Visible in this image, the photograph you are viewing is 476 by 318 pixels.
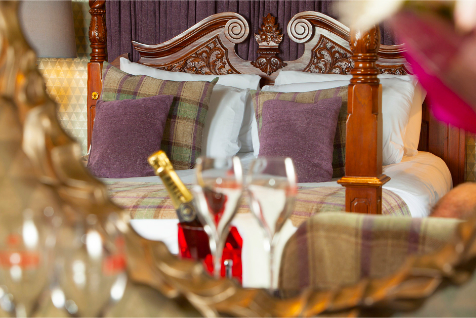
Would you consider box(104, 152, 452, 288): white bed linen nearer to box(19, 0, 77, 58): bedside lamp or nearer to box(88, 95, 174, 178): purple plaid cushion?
box(88, 95, 174, 178): purple plaid cushion

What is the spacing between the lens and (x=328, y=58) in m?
2.91

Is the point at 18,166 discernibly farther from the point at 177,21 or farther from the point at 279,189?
the point at 177,21

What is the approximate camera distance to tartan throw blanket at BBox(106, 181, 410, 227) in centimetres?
157

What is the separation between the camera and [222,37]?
310 cm

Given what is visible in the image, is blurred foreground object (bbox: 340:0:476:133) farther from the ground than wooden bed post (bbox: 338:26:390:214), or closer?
farther from the ground

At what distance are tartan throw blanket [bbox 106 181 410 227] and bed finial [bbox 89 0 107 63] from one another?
5.43ft

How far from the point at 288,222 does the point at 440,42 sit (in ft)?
3.08

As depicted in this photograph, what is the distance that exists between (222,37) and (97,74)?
84cm

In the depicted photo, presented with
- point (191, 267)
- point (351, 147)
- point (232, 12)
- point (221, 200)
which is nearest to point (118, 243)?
point (191, 267)

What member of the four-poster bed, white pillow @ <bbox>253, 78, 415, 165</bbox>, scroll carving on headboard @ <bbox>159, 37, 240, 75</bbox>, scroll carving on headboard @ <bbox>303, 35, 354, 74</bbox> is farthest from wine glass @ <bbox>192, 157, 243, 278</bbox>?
scroll carving on headboard @ <bbox>159, 37, 240, 75</bbox>

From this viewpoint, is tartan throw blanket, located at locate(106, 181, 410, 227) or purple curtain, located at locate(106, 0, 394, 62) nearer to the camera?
tartan throw blanket, located at locate(106, 181, 410, 227)

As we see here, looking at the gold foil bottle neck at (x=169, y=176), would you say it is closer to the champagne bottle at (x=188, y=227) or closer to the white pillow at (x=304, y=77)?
the champagne bottle at (x=188, y=227)

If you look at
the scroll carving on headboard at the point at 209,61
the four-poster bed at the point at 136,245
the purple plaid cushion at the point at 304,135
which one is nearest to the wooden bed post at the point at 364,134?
the purple plaid cushion at the point at 304,135

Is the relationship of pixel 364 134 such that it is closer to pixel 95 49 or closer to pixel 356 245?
pixel 356 245
